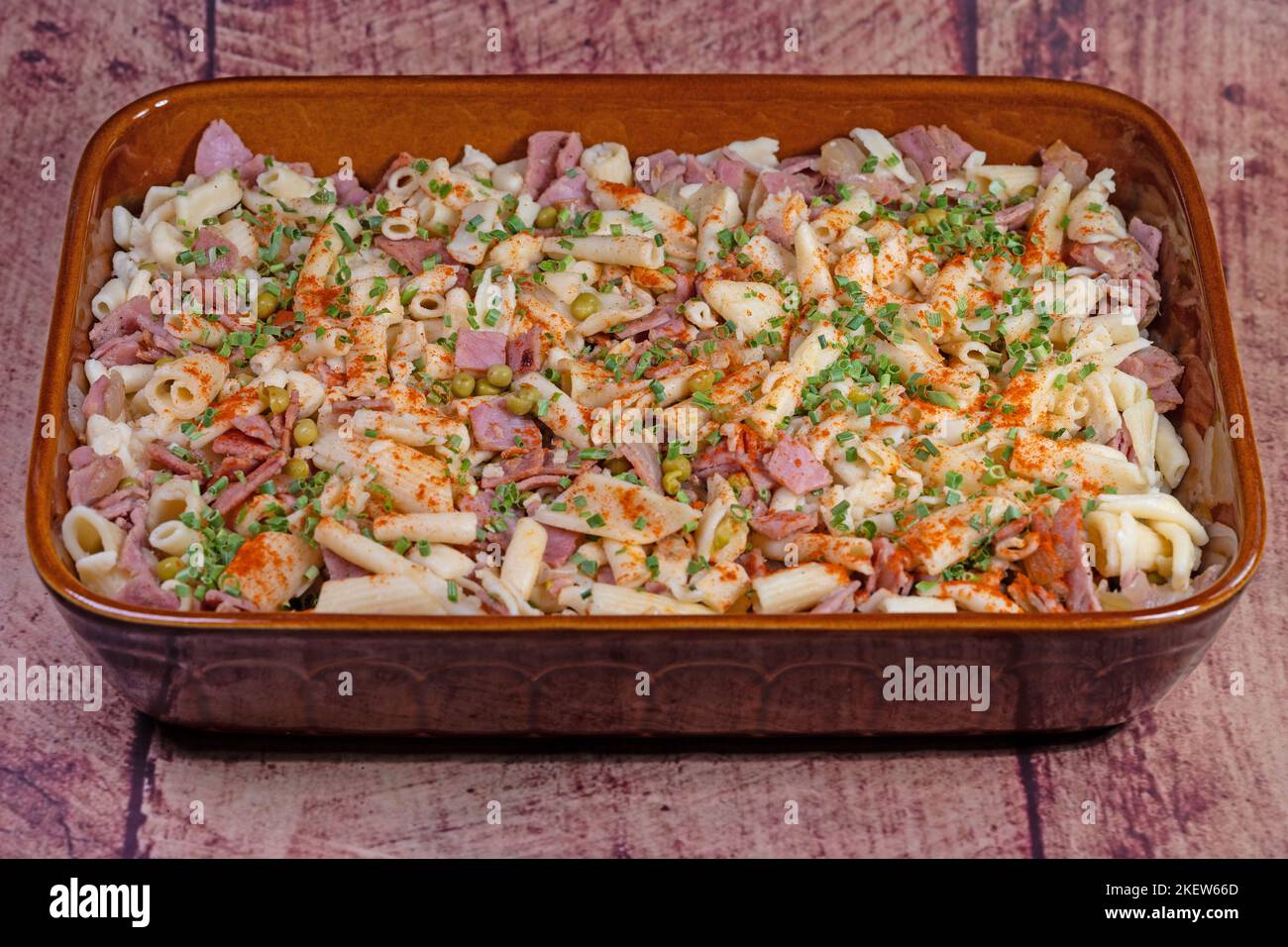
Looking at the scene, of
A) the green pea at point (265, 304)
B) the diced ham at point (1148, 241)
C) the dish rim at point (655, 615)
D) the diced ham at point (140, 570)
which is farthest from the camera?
the diced ham at point (1148, 241)

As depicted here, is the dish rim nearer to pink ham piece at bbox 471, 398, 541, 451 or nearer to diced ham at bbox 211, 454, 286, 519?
diced ham at bbox 211, 454, 286, 519

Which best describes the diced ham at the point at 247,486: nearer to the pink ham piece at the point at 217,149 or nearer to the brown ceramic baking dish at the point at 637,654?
the brown ceramic baking dish at the point at 637,654

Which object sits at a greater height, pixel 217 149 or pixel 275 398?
pixel 217 149

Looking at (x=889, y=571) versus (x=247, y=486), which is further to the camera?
(x=247, y=486)

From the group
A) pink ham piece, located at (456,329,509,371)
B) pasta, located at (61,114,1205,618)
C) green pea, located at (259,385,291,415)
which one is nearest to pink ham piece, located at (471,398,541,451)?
pasta, located at (61,114,1205,618)

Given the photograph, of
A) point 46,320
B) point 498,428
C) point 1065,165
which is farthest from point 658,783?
point 46,320

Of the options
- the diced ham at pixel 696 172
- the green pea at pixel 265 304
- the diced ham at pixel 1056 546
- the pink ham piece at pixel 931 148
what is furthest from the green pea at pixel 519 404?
the pink ham piece at pixel 931 148

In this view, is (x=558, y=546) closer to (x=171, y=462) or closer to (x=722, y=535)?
(x=722, y=535)
